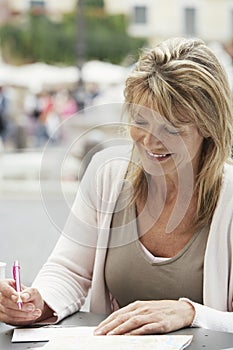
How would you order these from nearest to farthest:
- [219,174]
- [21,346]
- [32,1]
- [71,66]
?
[21,346] < [219,174] < [71,66] < [32,1]

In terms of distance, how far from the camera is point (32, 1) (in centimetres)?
2478

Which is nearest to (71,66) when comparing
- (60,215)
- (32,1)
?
(32,1)

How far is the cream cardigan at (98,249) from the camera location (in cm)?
173

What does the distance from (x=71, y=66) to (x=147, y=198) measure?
1892 cm

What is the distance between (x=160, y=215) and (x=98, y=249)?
0.43 feet

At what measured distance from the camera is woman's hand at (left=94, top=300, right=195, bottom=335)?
154cm

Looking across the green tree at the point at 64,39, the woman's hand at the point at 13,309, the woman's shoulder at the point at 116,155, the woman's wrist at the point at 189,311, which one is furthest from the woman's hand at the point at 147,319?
the green tree at the point at 64,39

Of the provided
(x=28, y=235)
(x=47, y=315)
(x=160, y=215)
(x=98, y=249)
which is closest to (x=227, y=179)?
(x=160, y=215)

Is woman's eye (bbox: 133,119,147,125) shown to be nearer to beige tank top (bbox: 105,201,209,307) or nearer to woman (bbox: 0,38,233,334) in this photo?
woman (bbox: 0,38,233,334)

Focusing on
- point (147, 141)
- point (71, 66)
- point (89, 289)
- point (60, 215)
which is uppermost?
point (147, 141)

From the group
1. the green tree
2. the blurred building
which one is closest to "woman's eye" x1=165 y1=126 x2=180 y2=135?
the green tree

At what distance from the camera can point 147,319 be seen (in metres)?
1.55

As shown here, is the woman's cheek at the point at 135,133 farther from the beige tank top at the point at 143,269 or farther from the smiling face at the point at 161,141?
the beige tank top at the point at 143,269

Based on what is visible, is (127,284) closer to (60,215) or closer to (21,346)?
(60,215)
